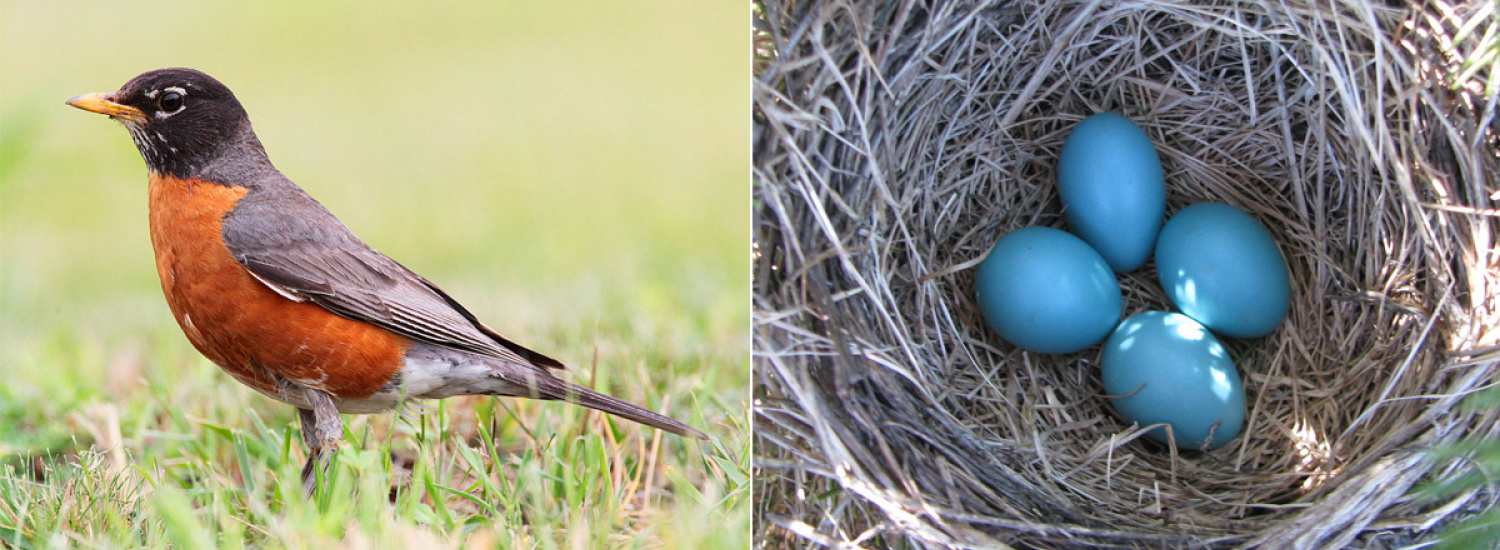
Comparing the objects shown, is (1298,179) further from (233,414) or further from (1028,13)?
(233,414)

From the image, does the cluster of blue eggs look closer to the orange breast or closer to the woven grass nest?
the woven grass nest

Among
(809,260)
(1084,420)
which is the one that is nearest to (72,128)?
(809,260)

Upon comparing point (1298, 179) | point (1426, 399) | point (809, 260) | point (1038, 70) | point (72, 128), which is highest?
point (72, 128)

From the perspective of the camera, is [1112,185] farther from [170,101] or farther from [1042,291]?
[170,101]

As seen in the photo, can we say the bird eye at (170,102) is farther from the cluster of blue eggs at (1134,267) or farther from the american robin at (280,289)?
the cluster of blue eggs at (1134,267)

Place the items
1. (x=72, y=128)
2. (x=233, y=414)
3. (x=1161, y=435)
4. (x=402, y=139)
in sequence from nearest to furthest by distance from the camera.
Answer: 1. (x=72, y=128)
2. (x=402, y=139)
3. (x=233, y=414)
4. (x=1161, y=435)

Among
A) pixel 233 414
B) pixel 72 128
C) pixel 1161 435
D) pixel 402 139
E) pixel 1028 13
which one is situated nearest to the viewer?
pixel 72 128
